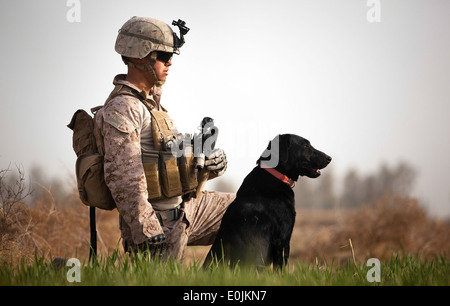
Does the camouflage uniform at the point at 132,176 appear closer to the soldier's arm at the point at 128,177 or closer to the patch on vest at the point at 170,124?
the soldier's arm at the point at 128,177

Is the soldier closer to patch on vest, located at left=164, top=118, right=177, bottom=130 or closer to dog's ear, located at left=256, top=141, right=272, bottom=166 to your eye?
patch on vest, located at left=164, top=118, right=177, bottom=130

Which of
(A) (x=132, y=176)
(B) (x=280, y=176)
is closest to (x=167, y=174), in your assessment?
(A) (x=132, y=176)

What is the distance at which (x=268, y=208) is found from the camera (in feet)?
14.8

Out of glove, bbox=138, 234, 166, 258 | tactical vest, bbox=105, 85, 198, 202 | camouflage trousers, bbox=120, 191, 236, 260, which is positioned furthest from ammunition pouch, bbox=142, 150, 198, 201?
glove, bbox=138, 234, 166, 258

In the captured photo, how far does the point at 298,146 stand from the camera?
4836 millimetres

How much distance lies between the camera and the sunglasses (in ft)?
15.3

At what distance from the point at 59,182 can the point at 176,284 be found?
19.0ft

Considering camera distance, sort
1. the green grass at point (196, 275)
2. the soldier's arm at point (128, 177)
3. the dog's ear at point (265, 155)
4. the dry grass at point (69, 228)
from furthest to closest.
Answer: the dry grass at point (69, 228), the dog's ear at point (265, 155), the soldier's arm at point (128, 177), the green grass at point (196, 275)

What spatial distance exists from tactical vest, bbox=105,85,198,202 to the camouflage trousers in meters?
0.26

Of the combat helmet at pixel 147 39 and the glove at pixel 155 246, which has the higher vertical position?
the combat helmet at pixel 147 39

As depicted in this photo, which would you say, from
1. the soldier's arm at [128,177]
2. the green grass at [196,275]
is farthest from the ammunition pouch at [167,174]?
the green grass at [196,275]

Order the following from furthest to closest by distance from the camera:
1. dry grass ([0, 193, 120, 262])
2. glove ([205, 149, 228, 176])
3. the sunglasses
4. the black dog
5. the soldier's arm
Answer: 1. dry grass ([0, 193, 120, 262])
2. the sunglasses
3. glove ([205, 149, 228, 176])
4. the black dog
5. the soldier's arm

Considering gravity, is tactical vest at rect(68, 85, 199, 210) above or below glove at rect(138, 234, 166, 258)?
above

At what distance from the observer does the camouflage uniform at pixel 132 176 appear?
13.9 feet
